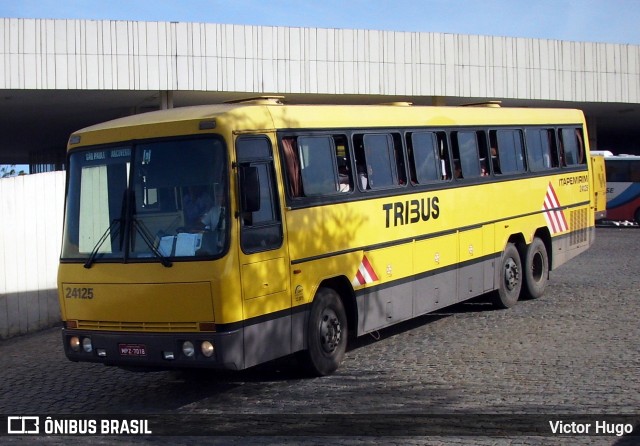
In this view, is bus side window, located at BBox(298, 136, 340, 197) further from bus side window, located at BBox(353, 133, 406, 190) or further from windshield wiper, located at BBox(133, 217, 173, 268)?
windshield wiper, located at BBox(133, 217, 173, 268)

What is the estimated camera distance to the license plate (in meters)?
9.09

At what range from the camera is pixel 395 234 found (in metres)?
12.0

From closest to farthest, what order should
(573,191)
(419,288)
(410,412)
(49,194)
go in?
(410,412), (419,288), (49,194), (573,191)

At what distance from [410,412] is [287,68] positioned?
2093cm

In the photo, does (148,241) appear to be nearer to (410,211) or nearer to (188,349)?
(188,349)

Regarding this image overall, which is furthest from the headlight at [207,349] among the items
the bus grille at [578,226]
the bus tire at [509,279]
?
the bus grille at [578,226]

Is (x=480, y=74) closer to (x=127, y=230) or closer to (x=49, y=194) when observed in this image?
(x=49, y=194)

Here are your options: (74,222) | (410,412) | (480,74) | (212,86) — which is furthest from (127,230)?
(480,74)

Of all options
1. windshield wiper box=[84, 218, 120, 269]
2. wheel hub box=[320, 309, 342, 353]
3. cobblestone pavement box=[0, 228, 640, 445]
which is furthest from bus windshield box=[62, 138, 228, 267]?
wheel hub box=[320, 309, 342, 353]

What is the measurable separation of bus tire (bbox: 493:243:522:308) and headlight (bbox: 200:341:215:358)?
7237 mm

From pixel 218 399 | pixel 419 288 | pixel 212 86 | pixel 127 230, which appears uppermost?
pixel 212 86

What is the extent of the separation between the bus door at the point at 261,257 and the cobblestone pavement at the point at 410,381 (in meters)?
0.66

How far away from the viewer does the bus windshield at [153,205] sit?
9070mm

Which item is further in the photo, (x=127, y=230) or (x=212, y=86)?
(x=212, y=86)
